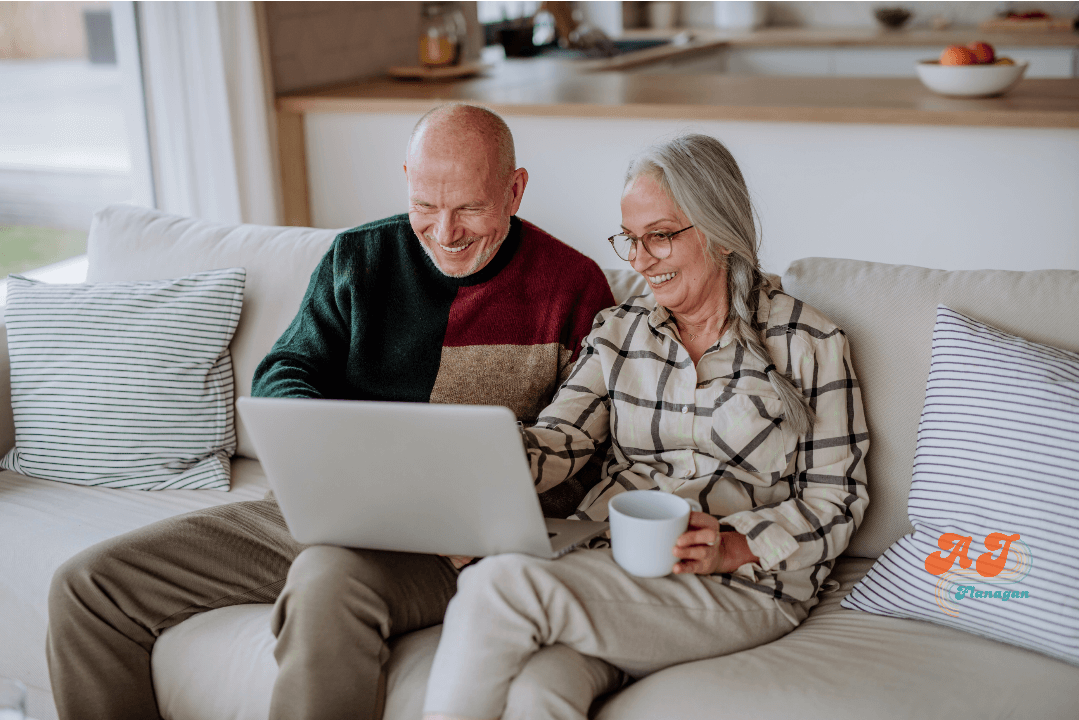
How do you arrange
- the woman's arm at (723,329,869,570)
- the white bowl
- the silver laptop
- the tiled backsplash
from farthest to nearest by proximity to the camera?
the tiled backsplash < the white bowl < the woman's arm at (723,329,869,570) < the silver laptop

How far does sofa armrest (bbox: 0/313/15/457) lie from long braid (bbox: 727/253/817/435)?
1489 millimetres

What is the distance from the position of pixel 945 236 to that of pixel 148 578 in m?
2.12

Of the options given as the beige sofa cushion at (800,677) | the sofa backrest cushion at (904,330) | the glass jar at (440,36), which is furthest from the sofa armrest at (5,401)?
the glass jar at (440,36)

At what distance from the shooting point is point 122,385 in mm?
1907

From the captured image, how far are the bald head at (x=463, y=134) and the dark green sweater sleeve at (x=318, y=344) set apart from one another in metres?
0.31

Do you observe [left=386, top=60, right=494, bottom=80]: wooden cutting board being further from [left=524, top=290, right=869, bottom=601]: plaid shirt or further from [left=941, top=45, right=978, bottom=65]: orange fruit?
[left=524, top=290, right=869, bottom=601]: plaid shirt

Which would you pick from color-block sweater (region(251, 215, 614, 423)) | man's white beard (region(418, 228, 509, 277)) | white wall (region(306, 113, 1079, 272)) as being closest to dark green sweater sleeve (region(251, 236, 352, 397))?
color-block sweater (region(251, 215, 614, 423))

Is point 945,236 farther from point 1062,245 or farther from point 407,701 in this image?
point 407,701

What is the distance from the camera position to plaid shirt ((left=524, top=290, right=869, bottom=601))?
1.42 m

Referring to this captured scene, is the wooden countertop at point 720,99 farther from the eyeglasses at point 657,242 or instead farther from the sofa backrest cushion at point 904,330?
the eyeglasses at point 657,242

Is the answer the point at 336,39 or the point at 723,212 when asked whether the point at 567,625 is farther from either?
the point at 336,39

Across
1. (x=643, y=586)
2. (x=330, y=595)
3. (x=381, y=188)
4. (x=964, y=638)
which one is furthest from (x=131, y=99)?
(x=964, y=638)

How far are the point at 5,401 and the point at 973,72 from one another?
2513 mm

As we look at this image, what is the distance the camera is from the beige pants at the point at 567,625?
47.0 inches
